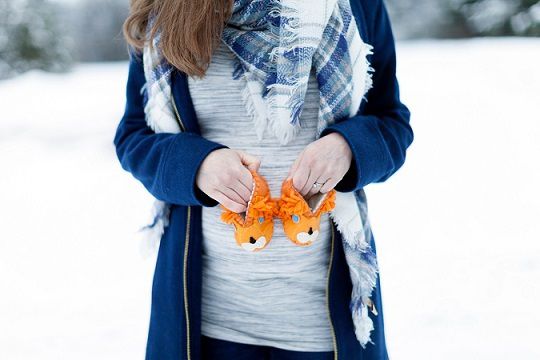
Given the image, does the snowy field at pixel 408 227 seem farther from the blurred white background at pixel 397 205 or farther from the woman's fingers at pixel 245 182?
the woman's fingers at pixel 245 182

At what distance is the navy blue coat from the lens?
855 mm

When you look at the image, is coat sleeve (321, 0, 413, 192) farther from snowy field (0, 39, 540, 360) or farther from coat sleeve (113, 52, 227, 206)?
snowy field (0, 39, 540, 360)

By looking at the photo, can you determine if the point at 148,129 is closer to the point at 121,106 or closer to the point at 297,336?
the point at 297,336

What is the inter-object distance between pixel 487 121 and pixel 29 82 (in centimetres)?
470

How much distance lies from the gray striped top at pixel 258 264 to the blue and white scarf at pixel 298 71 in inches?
1.0

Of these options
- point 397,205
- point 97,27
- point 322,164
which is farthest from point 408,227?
point 97,27

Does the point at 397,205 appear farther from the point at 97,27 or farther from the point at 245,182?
the point at 97,27

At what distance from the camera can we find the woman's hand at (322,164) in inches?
31.5

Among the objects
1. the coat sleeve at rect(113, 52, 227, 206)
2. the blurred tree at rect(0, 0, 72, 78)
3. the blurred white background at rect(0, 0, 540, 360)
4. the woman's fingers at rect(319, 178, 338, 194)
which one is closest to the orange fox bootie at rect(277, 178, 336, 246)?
the woman's fingers at rect(319, 178, 338, 194)

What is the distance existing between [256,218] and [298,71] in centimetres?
23

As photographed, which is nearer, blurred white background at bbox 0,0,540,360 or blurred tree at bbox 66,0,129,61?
blurred white background at bbox 0,0,540,360

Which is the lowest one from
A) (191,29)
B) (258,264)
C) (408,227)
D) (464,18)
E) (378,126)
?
(408,227)

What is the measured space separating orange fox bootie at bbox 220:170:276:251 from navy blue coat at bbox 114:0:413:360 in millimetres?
74

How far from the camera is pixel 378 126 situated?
35.5 inches
